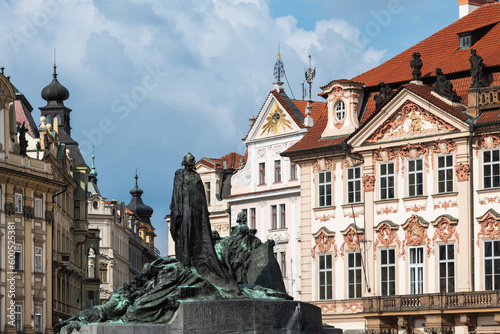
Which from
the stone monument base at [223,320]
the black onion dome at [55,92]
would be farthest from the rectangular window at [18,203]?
the stone monument base at [223,320]

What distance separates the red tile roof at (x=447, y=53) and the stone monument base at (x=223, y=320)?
87.5ft

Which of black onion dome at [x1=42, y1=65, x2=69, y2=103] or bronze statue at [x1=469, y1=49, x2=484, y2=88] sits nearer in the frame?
bronze statue at [x1=469, y1=49, x2=484, y2=88]

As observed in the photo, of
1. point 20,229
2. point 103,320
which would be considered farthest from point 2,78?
point 103,320

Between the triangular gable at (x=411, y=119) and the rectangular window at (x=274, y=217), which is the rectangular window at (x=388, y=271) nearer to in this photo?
the triangular gable at (x=411, y=119)

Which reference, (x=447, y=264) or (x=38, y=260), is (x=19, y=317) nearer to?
(x=38, y=260)

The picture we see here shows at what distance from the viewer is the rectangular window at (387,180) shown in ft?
167

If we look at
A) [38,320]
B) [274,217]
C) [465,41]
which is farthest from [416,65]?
[38,320]

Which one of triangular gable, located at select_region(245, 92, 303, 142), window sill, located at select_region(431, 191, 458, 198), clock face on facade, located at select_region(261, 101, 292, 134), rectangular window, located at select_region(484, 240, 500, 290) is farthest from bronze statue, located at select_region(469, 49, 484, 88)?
clock face on facade, located at select_region(261, 101, 292, 134)

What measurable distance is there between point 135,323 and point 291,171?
3669cm

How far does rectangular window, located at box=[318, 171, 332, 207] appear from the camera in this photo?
5316 cm

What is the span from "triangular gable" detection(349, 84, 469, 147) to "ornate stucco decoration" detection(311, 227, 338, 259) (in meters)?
3.64

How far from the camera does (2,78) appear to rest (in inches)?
2603

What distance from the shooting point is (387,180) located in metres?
51.1

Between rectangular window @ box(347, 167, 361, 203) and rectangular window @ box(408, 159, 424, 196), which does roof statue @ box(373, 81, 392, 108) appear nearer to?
rectangular window @ box(347, 167, 361, 203)
